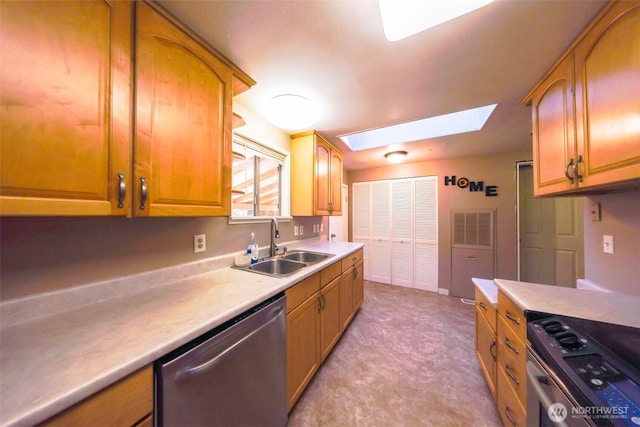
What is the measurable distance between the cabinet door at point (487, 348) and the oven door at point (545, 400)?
514 mm

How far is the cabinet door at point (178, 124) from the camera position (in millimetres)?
896

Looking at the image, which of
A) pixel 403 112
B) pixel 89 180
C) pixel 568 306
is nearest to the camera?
pixel 89 180

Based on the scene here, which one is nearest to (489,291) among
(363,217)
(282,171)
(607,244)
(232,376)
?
(607,244)

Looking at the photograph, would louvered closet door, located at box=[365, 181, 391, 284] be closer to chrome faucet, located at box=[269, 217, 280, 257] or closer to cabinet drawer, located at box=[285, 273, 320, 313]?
chrome faucet, located at box=[269, 217, 280, 257]

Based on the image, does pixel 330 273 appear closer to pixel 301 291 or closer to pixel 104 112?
pixel 301 291

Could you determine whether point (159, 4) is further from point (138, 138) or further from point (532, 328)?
point (532, 328)

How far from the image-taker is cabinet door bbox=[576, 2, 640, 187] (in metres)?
0.83

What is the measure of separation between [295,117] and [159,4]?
3.14 ft

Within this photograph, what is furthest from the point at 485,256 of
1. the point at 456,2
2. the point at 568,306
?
the point at 456,2

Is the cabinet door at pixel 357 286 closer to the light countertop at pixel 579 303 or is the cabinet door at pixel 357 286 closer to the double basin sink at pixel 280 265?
the double basin sink at pixel 280 265

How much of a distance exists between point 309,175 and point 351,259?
3.55 ft

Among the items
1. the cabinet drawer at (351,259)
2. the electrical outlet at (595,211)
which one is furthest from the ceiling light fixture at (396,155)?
the electrical outlet at (595,211)

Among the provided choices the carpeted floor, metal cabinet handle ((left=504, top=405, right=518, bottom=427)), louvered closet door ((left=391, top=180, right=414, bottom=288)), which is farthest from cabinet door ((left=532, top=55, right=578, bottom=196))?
louvered closet door ((left=391, top=180, right=414, bottom=288))

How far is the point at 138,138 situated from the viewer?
2.87ft
